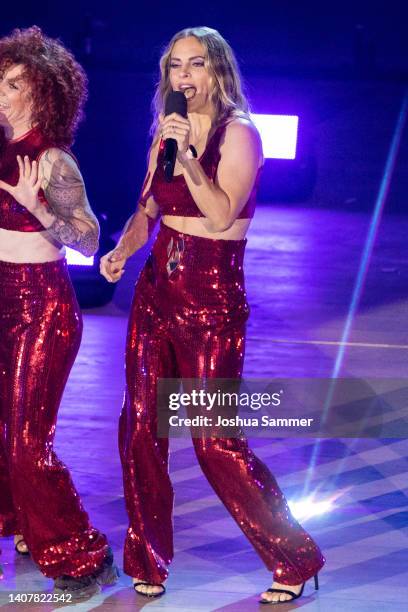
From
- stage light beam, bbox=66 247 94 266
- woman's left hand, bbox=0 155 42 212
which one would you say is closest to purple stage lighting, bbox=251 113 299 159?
stage light beam, bbox=66 247 94 266

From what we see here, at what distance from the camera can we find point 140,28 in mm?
12242

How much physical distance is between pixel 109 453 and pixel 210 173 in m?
1.81

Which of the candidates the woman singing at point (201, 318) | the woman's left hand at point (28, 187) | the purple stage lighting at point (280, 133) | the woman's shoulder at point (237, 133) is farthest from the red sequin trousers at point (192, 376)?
the purple stage lighting at point (280, 133)

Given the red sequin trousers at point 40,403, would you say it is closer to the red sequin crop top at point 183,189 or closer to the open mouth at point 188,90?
the red sequin crop top at point 183,189

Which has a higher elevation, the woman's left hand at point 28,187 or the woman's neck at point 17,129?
the woman's neck at point 17,129

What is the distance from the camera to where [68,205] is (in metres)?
3.46

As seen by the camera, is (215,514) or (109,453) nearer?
(215,514)

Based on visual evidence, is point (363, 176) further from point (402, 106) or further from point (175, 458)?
point (175, 458)

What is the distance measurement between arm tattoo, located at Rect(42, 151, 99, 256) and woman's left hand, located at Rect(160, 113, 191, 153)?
1.31 feet

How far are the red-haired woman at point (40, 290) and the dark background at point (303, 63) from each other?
811 centimetres

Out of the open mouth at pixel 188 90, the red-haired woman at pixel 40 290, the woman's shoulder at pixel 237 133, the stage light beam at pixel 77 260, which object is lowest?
the stage light beam at pixel 77 260

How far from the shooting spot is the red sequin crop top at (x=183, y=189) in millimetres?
3361

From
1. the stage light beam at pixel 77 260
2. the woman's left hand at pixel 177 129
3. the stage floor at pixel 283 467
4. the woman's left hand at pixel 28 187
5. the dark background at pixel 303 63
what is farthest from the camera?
the dark background at pixel 303 63

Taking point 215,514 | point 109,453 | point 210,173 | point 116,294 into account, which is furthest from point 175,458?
point 116,294
